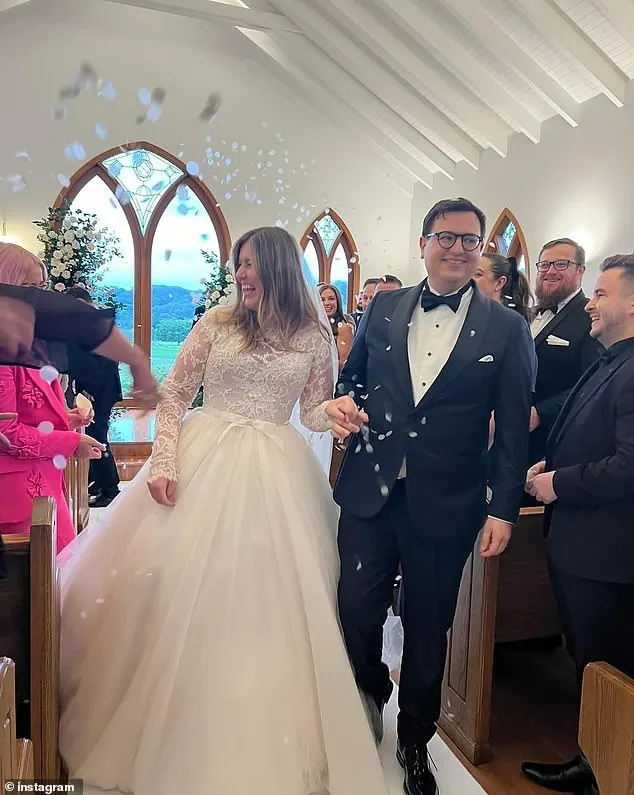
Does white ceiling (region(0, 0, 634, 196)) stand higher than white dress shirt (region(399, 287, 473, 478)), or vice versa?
white ceiling (region(0, 0, 634, 196))

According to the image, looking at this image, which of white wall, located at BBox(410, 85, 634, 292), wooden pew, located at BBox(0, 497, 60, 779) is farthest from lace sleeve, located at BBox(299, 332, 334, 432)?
white wall, located at BBox(410, 85, 634, 292)

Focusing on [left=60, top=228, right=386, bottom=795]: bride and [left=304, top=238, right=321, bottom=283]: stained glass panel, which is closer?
[left=60, top=228, right=386, bottom=795]: bride

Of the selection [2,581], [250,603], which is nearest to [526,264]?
[250,603]

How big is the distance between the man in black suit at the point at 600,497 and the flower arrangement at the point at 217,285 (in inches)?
41.2

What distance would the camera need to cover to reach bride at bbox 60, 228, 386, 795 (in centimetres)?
175

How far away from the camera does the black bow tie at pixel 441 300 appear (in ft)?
6.07

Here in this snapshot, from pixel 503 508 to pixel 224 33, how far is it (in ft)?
5.24

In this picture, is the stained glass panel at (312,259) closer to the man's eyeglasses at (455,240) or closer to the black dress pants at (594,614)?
the man's eyeglasses at (455,240)

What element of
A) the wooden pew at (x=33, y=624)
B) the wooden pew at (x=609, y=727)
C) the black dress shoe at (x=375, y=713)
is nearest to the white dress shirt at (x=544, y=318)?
the black dress shoe at (x=375, y=713)

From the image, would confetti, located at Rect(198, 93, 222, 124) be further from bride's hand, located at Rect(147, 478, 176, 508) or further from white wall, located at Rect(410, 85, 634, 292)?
white wall, located at Rect(410, 85, 634, 292)

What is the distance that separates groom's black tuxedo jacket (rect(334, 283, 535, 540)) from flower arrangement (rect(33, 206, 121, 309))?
77 centimetres

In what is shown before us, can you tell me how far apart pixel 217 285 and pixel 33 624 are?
985mm

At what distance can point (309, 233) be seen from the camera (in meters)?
2.18

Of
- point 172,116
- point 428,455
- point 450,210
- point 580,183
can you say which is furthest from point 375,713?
point 580,183
